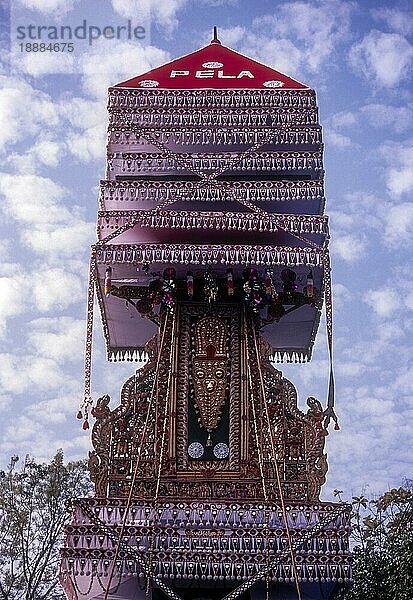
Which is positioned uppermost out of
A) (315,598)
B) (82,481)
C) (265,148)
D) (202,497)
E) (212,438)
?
(265,148)

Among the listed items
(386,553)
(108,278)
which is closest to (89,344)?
(108,278)

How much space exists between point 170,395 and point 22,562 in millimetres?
7514

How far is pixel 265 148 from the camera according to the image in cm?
1265

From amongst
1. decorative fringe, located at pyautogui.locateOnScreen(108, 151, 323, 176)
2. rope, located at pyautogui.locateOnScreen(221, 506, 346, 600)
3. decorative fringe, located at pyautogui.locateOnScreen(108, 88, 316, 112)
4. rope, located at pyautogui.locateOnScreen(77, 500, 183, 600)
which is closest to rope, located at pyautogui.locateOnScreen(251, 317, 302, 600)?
rope, located at pyautogui.locateOnScreen(221, 506, 346, 600)

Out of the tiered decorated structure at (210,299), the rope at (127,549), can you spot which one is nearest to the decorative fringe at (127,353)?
the tiered decorated structure at (210,299)

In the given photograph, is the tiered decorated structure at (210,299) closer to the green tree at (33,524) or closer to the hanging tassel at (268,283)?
the hanging tassel at (268,283)

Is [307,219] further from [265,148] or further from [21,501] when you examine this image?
[21,501]

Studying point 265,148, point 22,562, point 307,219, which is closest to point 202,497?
point 307,219

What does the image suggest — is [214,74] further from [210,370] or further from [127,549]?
[127,549]

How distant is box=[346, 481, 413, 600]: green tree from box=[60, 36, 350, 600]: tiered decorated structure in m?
2.58

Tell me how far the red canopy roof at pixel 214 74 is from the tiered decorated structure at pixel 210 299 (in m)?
0.06

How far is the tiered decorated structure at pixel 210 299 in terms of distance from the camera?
34.0 ft

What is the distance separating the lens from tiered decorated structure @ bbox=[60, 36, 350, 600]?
34.0 feet

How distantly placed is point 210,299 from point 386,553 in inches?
190
